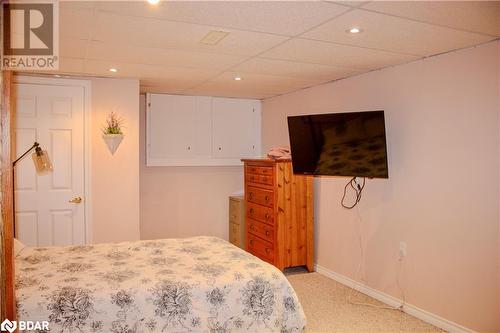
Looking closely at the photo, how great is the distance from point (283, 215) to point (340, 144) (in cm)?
120

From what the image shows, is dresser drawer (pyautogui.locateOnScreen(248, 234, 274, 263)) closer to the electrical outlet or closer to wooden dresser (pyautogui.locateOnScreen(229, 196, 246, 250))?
wooden dresser (pyautogui.locateOnScreen(229, 196, 246, 250))

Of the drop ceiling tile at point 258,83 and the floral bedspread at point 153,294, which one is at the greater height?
the drop ceiling tile at point 258,83

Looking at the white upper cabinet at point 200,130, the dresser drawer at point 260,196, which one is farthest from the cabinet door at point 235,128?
the dresser drawer at point 260,196

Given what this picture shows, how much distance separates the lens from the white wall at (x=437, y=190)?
9.29 feet

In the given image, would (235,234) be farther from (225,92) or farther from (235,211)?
(225,92)

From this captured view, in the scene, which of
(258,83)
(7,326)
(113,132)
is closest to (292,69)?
(258,83)

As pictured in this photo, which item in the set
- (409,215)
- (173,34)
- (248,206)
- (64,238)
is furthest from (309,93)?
(64,238)

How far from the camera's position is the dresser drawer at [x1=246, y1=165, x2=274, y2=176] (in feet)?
14.9

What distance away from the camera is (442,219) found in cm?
316

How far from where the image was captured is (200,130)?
559 cm

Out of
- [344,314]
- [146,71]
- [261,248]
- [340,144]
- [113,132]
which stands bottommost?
[344,314]

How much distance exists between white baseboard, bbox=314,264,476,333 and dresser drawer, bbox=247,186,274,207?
0.97 metres

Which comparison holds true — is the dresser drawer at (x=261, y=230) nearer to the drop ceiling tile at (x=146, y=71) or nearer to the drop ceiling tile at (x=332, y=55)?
the drop ceiling tile at (x=146, y=71)

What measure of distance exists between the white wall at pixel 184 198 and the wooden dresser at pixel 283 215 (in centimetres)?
117
